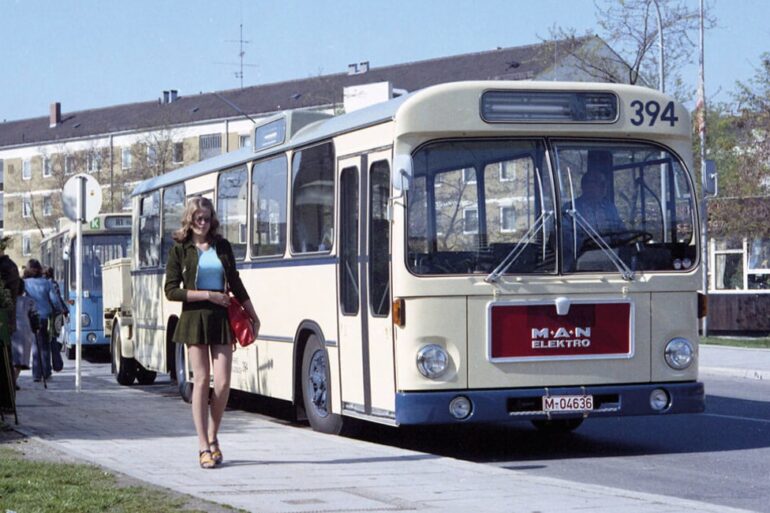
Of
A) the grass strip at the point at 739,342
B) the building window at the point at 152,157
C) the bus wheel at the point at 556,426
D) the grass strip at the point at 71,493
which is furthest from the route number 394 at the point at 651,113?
the building window at the point at 152,157

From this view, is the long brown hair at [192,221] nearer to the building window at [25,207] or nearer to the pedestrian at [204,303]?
the pedestrian at [204,303]

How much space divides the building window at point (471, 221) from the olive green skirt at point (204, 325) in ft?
7.78

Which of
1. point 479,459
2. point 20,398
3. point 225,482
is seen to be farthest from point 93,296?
point 225,482

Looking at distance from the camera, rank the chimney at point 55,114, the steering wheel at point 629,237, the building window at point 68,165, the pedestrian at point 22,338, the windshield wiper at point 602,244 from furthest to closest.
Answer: the chimney at point 55,114 < the building window at point 68,165 < the pedestrian at point 22,338 < the steering wheel at point 629,237 < the windshield wiper at point 602,244

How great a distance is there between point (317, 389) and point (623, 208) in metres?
3.68

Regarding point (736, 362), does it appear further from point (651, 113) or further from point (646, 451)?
point (651, 113)

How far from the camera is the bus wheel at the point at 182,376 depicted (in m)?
19.2

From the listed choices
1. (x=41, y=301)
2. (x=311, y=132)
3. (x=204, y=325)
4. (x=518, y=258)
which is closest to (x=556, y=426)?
(x=518, y=258)

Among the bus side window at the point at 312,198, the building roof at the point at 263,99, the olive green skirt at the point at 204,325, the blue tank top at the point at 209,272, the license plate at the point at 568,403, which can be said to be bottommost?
the license plate at the point at 568,403

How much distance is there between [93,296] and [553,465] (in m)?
21.9

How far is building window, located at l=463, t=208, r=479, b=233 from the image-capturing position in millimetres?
12531

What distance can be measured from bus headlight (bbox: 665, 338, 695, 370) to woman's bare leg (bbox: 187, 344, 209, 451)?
4.17m

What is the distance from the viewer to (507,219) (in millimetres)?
12617

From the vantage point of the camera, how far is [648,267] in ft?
42.4
